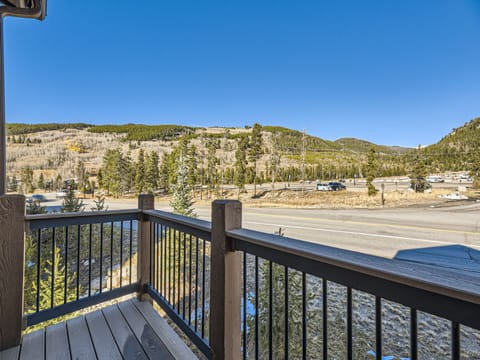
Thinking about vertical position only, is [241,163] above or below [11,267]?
above

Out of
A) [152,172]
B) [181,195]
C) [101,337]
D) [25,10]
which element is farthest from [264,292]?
[152,172]

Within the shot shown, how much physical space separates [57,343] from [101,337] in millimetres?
253

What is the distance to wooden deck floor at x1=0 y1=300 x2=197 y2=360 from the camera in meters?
1.47

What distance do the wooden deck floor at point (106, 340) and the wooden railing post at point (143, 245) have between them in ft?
0.81

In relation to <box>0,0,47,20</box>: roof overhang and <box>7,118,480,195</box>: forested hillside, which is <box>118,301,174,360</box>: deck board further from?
<box>7,118,480,195</box>: forested hillside

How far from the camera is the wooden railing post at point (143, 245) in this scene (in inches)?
81.7

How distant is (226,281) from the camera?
118cm

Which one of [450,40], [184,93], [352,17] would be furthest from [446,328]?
[184,93]

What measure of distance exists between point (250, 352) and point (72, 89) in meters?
22.1

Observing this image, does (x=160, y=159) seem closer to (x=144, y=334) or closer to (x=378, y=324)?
(x=144, y=334)

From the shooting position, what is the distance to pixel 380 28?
17484mm

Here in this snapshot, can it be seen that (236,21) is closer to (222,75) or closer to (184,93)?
(222,75)

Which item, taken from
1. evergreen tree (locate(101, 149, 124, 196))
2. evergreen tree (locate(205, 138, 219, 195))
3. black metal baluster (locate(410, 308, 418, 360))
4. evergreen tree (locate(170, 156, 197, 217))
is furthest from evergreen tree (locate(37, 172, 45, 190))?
evergreen tree (locate(205, 138, 219, 195))

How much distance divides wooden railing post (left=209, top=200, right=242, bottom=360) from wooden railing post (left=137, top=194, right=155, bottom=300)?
41.6 inches
